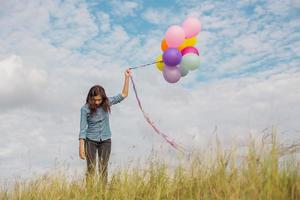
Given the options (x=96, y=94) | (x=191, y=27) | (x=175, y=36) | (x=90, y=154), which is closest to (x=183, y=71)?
(x=175, y=36)

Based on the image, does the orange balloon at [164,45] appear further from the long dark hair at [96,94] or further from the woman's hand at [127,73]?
the long dark hair at [96,94]

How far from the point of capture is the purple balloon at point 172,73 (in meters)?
8.62

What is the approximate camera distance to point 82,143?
780 cm

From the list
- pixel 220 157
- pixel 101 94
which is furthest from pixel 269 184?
pixel 101 94

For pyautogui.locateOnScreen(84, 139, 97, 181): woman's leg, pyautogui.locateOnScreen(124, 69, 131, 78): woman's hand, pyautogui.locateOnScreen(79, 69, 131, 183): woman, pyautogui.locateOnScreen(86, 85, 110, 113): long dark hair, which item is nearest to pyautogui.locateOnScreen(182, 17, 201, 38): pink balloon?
pyautogui.locateOnScreen(124, 69, 131, 78): woman's hand

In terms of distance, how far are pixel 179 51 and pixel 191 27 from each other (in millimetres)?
476

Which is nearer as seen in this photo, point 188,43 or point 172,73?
point 172,73

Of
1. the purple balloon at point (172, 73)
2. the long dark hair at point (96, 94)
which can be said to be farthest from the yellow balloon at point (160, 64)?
the long dark hair at point (96, 94)

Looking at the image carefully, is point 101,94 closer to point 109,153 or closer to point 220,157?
point 109,153

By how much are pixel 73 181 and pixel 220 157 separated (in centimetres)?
235

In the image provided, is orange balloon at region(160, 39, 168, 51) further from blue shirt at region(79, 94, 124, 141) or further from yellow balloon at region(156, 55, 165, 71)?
blue shirt at region(79, 94, 124, 141)

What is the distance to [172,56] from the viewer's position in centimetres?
839

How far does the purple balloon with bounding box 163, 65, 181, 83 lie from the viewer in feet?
28.3

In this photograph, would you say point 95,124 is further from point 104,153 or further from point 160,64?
point 160,64
